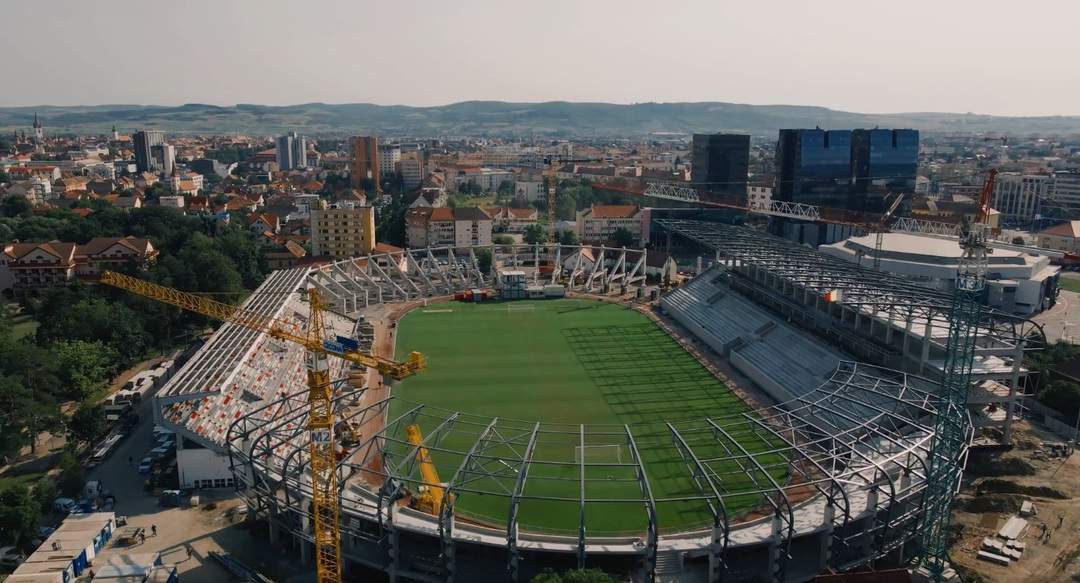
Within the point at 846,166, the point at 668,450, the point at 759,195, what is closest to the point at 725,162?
the point at 759,195

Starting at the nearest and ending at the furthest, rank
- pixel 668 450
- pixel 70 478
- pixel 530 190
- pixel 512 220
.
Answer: pixel 70 478
pixel 668 450
pixel 512 220
pixel 530 190

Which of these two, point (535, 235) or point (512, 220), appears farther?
point (512, 220)

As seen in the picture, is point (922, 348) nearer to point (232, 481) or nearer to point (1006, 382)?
point (1006, 382)

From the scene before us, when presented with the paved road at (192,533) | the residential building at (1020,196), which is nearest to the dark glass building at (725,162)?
the residential building at (1020,196)

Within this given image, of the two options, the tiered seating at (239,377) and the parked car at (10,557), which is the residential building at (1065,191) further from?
the parked car at (10,557)

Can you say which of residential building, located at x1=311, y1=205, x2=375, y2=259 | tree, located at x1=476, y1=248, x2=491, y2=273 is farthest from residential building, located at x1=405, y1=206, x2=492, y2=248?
tree, located at x1=476, y1=248, x2=491, y2=273

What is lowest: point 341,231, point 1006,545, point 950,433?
point 1006,545

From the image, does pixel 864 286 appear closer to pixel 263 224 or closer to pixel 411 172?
pixel 263 224
